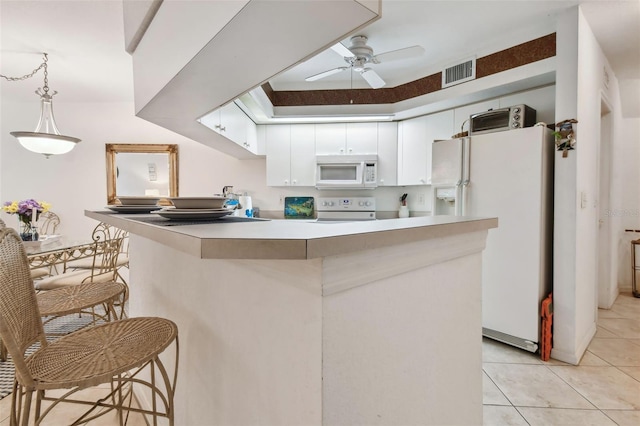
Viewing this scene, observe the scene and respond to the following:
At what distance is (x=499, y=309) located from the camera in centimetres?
246

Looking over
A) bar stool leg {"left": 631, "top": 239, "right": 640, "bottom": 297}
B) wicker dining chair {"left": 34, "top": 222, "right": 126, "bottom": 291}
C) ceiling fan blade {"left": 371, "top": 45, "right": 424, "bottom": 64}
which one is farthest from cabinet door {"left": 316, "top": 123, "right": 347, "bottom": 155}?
bar stool leg {"left": 631, "top": 239, "right": 640, "bottom": 297}

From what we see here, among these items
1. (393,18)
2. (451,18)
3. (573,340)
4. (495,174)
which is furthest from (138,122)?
(573,340)

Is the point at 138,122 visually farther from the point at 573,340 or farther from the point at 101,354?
the point at 573,340

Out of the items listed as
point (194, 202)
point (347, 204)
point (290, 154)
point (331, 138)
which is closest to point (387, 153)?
point (331, 138)

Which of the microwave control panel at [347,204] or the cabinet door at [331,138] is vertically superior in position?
the cabinet door at [331,138]

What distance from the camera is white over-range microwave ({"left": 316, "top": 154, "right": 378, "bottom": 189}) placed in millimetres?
3713

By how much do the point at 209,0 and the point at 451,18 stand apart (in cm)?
196

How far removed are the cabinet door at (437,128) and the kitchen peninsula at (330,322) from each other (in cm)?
256

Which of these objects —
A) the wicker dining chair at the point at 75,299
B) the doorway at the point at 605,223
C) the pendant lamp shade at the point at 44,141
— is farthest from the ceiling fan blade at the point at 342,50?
the doorway at the point at 605,223

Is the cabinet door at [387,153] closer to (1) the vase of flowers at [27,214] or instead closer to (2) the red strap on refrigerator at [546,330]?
(2) the red strap on refrigerator at [546,330]

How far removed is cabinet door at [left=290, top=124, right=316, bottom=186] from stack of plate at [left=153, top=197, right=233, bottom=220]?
8.47 ft

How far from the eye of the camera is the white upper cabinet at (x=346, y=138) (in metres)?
3.78

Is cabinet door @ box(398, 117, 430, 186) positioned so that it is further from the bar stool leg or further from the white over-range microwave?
the bar stool leg

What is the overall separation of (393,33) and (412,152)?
4.54 ft
